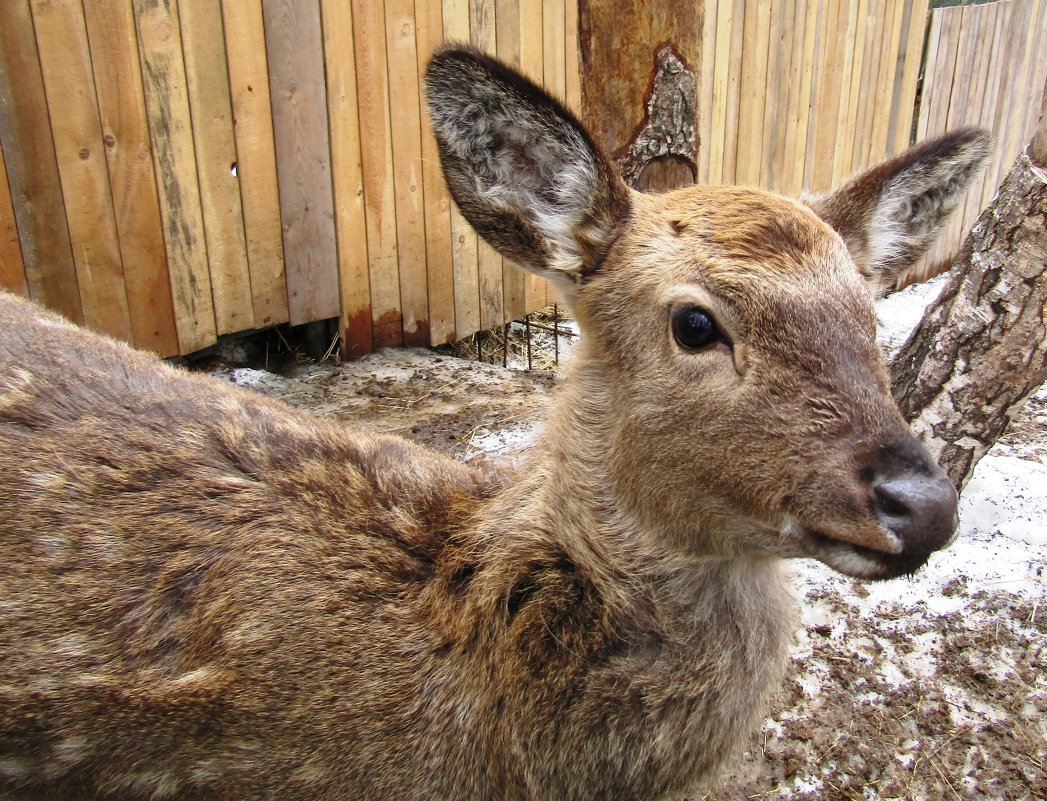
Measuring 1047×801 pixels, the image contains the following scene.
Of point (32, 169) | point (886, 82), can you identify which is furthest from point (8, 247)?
point (886, 82)

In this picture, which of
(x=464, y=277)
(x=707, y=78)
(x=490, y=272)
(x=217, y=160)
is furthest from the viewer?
(x=707, y=78)

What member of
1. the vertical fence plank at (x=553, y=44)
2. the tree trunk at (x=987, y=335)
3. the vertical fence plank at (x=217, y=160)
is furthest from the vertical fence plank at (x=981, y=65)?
the vertical fence plank at (x=217, y=160)

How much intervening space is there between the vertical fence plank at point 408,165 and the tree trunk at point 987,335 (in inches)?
145

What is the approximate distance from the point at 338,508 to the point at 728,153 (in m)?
6.52

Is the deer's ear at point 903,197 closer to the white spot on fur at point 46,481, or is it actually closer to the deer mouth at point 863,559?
the deer mouth at point 863,559

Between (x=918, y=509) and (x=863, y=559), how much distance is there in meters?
0.20

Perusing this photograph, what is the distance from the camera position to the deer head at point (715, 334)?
191cm

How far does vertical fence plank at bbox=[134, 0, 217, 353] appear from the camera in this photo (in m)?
4.79

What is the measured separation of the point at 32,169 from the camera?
4574 millimetres

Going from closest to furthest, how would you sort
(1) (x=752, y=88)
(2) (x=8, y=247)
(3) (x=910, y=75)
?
(2) (x=8, y=247), (1) (x=752, y=88), (3) (x=910, y=75)

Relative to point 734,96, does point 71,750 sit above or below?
below

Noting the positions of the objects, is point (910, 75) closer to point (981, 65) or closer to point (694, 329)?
point (981, 65)

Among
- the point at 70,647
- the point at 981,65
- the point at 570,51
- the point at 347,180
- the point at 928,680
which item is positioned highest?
the point at 570,51

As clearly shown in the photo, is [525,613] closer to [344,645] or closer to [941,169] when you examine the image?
[344,645]
